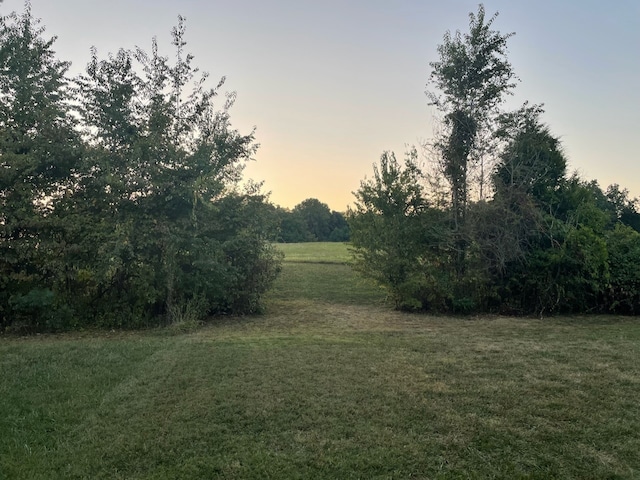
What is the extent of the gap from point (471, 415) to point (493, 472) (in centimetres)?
92

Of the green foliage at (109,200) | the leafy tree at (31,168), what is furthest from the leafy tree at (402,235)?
the leafy tree at (31,168)

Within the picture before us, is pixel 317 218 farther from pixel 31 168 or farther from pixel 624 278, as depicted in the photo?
pixel 31 168

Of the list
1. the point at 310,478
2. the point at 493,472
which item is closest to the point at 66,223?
the point at 310,478

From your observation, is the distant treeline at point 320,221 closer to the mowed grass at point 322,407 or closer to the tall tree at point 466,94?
the tall tree at point 466,94

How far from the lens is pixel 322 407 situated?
4.27 meters

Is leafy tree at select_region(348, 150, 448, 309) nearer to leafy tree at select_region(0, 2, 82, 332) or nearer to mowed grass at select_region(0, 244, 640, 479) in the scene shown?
mowed grass at select_region(0, 244, 640, 479)

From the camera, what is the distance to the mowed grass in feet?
10.6

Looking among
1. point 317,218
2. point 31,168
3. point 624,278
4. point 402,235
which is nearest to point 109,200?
point 31,168

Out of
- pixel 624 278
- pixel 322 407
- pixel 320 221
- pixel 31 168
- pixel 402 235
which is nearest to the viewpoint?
pixel 322 407

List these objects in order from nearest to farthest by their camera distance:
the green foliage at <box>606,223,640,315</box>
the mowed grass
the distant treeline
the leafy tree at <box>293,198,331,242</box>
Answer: the mowed grass, the green foliage at <box>606,223,640,315</box>, the distant treeline, the leafy tree at <box>293,198,331,242</box>

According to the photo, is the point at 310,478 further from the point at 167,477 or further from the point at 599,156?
the point at 599,156

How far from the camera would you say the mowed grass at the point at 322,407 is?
10.6 feet

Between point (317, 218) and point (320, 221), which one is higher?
point (317, 218)

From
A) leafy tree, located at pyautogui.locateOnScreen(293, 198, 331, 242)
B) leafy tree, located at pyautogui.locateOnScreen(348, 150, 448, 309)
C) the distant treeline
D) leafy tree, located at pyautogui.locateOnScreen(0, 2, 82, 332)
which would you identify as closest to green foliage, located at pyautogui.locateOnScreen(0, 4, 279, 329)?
leafy tree, located at pyautogui.locateOnScreen(0, 2, 82, 332)
